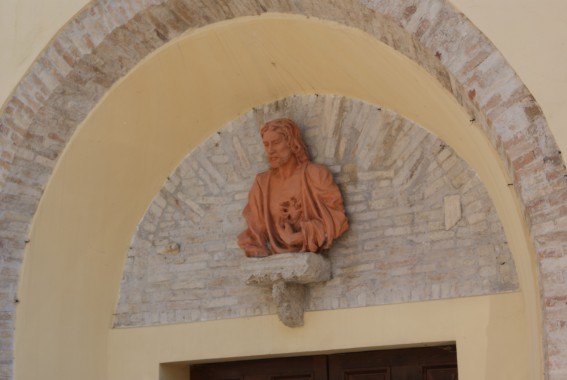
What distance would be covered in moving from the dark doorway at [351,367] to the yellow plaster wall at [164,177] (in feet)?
0.91

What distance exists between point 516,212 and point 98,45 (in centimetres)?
264

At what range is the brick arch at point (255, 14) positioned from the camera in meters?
4.95

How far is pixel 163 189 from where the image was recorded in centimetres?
716

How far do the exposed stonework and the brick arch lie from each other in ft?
2.48

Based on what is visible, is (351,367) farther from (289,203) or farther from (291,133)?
(291,133)

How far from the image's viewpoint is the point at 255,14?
6336 millimetres

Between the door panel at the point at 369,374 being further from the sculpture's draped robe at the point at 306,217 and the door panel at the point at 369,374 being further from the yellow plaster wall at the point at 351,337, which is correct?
the sculpture's draped robe at the point at 306,217

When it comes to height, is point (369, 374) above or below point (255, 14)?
below

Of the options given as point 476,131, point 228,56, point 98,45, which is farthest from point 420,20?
point 98,45

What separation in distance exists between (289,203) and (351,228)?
405mm

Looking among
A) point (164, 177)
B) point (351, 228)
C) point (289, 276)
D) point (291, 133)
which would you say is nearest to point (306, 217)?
point (351, 228)

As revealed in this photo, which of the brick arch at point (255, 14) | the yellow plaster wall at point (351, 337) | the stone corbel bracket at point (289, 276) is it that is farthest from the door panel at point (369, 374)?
the brick arch at point (255, 14)

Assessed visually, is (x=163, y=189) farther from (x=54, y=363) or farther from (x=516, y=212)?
(x=516, y=212)

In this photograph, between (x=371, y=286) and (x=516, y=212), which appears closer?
(x=516, y=212)
